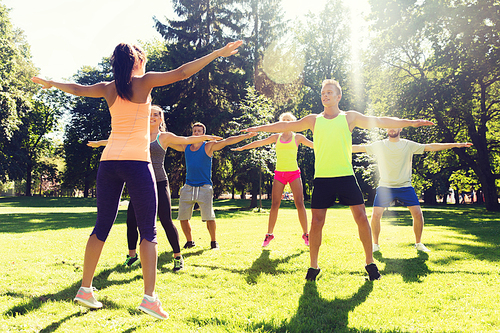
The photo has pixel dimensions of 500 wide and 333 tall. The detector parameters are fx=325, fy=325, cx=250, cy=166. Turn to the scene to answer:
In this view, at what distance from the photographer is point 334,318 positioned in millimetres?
3031

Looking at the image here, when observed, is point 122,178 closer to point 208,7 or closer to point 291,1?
point 208,7

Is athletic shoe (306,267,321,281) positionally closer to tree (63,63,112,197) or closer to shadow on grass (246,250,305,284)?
shadow on grass (246,250,305,284)

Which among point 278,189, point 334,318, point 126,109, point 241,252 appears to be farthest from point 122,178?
point 278,189

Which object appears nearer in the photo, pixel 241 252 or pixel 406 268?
pixel 406 268

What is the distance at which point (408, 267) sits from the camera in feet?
15.9

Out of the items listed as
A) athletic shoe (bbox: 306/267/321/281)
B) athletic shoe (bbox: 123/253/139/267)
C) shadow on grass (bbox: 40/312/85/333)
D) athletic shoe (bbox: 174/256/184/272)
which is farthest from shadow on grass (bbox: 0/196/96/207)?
athletic shoe (bbox: 306/267/321/281)

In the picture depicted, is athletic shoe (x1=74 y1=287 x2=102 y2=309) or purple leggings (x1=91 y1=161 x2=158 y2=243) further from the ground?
purple leggings (x1=91 y1=161 x2=158 y2=243)

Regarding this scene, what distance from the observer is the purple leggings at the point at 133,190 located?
10.1 ft

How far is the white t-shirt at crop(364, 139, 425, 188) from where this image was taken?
6.08 m

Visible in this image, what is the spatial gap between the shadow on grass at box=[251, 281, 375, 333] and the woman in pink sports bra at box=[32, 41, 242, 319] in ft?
4.13

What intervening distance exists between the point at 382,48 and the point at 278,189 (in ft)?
66.1

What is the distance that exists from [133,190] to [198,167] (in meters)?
3.17

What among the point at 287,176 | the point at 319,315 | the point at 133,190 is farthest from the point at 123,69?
the point at 287,176

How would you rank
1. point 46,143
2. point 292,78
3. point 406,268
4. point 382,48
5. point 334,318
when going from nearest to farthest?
point 334,318 < point 406,268 < point 382,48 < point 292,78 < point 46,143
